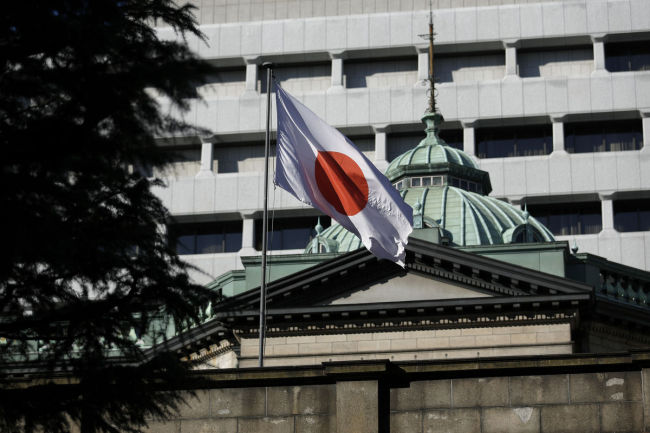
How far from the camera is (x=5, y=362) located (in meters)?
16.9

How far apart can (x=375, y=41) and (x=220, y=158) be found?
411 inches

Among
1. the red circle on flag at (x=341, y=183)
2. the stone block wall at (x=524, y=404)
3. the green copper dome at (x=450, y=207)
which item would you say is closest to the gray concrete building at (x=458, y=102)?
the green copper dome at (x=450, y=207)

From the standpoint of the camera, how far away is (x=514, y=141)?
7856 centimetres

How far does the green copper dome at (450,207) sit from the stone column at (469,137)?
20033mm

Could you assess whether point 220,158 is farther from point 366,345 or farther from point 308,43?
point 366,345

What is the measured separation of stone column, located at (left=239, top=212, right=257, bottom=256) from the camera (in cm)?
7775

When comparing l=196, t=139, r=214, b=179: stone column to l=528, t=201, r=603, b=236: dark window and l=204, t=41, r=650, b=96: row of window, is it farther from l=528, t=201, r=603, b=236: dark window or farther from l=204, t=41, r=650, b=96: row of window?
l=528, t=201, r=603, b=236: dark window

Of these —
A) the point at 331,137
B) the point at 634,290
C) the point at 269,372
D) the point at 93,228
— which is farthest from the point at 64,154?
the point at 634,290

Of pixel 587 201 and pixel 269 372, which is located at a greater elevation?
pixel 587 201

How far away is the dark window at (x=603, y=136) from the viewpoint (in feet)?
254

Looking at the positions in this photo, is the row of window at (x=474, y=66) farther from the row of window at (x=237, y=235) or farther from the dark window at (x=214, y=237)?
the dark window at (x=214, y=237)

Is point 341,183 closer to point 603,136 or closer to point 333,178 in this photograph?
point 333,178

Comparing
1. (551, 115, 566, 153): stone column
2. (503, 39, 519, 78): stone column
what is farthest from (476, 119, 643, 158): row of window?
(503, 39, 519, 78): stone column

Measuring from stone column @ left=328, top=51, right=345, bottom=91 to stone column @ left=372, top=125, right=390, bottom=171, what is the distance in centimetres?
311
